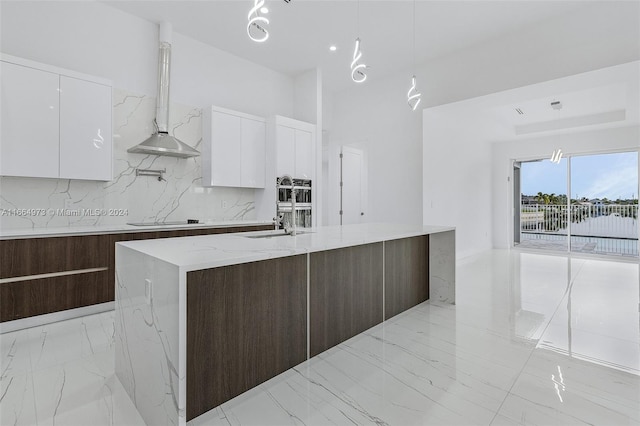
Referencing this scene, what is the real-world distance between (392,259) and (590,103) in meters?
5.47

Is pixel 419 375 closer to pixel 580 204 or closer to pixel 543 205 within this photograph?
pixel 580 204

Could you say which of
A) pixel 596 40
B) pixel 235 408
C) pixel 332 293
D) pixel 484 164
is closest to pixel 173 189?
pixel 332 293

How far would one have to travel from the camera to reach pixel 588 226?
7.16m

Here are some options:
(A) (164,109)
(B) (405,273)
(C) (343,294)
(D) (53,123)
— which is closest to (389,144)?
(B) (405,273)

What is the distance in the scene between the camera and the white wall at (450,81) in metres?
3.51

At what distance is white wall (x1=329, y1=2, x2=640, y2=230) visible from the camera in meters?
3.51

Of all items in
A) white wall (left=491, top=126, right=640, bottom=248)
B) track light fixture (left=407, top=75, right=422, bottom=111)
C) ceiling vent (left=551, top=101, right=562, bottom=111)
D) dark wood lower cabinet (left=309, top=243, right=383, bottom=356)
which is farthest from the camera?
white wall (left=491, top=126, right=640, bottom=248)

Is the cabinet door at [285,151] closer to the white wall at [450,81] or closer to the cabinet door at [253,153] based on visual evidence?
the cabinet door at [253,153]

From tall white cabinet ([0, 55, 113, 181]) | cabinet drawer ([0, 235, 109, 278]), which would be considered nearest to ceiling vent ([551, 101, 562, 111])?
tall white cabinet ([0, 55, 113, 181])

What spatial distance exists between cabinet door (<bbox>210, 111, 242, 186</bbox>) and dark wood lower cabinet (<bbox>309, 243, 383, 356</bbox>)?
2.57 meters

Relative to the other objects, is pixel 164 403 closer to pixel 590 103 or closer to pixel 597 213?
pixel 590 103

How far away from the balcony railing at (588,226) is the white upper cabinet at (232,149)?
6.88m

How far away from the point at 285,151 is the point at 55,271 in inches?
122

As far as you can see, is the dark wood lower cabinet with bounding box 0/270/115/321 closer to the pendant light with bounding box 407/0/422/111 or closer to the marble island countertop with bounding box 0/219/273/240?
the marble island countertop with bounding box 0/219/273/240
